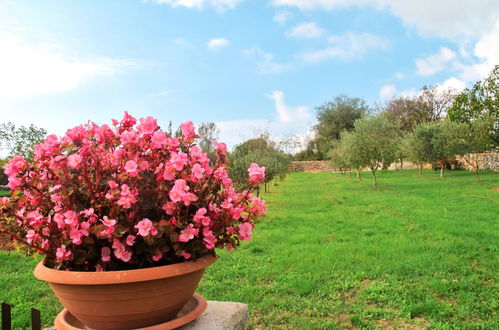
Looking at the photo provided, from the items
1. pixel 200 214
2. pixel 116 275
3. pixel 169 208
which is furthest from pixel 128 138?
pixel 116 275

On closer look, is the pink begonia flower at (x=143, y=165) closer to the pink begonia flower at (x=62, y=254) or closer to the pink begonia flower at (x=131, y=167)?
the pink begonia flower at (x=131, y=167)

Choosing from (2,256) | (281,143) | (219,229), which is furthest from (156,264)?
(281,143)

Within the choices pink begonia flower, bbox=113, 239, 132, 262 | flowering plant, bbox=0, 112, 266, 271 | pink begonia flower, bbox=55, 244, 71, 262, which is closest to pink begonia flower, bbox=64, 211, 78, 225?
flowering plant, bbox=0, 112, 266, 271

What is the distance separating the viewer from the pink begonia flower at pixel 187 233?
190 centimetres

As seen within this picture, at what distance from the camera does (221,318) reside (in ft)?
7.63

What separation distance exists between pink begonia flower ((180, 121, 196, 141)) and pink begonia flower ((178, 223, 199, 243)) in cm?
55

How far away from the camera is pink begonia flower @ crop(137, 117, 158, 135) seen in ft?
7.09

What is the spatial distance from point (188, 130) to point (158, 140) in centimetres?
20

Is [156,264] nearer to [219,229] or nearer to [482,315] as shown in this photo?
[219,229]

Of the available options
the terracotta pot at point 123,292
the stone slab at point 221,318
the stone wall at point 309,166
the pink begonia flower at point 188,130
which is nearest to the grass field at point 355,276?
the stone slab at point 221,318

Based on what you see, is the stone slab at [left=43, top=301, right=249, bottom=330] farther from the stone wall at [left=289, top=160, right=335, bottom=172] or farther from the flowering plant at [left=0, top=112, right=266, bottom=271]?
the stone wall at [left=289, top=160, right=335, bottom=172]

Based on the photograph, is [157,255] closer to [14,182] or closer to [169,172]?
[169,172]

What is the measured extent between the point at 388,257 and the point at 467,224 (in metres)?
4.11

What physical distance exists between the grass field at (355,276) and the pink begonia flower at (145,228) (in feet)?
7.89
